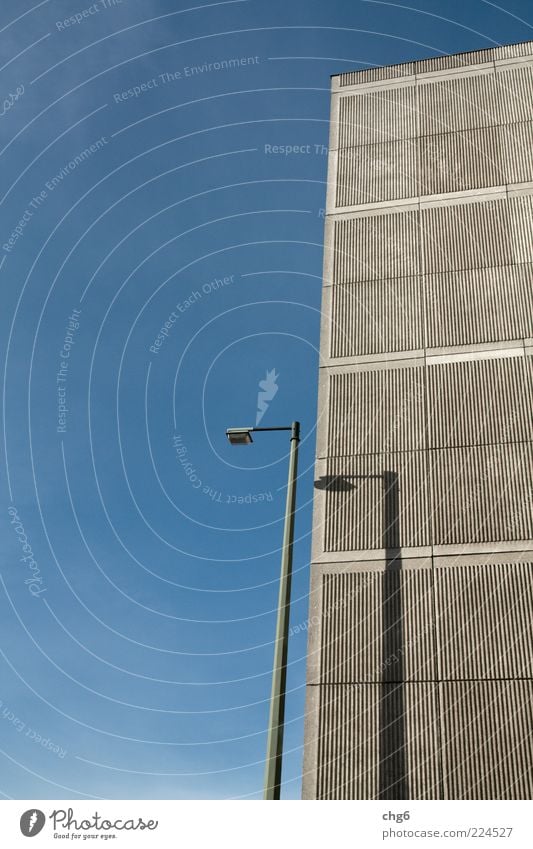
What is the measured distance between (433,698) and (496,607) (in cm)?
214

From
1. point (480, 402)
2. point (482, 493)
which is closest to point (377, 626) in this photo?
point (482, 493)

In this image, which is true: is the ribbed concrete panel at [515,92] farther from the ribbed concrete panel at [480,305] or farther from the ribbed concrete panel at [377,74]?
the ribbed concrete panel at [480,305]

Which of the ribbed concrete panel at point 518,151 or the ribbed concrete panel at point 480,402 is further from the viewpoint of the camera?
the ribbed concrete panel at point 518,151

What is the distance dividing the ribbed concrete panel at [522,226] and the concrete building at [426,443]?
47 millimetres

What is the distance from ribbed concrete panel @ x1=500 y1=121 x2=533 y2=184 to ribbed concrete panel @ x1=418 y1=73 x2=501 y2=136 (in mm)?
656

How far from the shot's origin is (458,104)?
2120cm

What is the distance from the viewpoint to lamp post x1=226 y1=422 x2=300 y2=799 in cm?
987

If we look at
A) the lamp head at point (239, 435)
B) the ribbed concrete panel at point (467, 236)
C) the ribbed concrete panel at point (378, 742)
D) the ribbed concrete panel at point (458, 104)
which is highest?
the ribbed concrete panel at point (458, 104)

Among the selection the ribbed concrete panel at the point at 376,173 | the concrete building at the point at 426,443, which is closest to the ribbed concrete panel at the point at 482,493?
the concrete building at the point at 426,443

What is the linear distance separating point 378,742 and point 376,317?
994 centimetres

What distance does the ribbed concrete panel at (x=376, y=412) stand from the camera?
1652 cm
